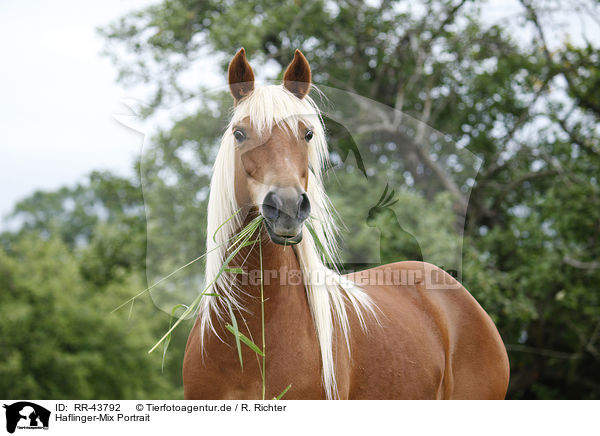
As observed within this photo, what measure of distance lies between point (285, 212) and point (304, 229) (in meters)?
0.34

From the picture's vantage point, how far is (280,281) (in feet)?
6.12

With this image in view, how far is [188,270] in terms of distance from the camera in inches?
86.5

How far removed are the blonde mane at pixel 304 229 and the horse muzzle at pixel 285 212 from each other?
0.84 feet

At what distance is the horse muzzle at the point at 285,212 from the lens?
158 cm

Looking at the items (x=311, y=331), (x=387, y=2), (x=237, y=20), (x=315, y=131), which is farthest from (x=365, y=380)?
(x=387, y=2)

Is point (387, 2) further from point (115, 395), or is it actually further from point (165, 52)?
point (115, 395)

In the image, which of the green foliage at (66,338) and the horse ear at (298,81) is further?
the green foliage at (66,338)

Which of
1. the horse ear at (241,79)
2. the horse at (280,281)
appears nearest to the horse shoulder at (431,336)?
the horse at (280,281)

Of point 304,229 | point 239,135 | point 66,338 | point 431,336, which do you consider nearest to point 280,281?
point 304,229

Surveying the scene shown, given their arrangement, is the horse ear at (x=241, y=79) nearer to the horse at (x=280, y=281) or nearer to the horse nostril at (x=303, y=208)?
the horse at (x=280, y=281)

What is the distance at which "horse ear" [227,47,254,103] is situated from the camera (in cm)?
Result: 188

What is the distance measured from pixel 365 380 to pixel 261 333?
57cm
